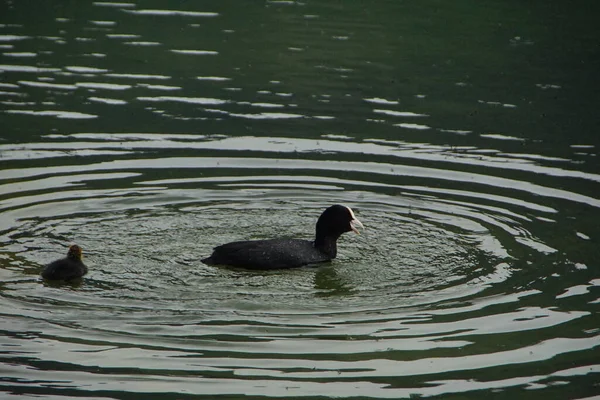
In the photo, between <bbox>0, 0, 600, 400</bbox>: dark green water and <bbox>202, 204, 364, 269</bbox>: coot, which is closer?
<bbox>0, 0, 600, 400</bbox>: dark green water

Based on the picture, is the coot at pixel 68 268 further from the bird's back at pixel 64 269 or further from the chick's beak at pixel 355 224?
the chick's beak at pixel 355 224

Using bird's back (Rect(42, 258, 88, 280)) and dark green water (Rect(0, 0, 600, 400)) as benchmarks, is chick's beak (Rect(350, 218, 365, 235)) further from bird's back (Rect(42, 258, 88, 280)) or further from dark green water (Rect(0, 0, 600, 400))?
bird's back (Rect(42, 258, 88, 280))

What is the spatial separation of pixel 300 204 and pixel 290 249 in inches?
110

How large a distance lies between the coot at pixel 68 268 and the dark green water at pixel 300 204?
0.17 meters

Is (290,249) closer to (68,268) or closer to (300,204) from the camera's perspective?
(300,204)

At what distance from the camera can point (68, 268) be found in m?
13.3

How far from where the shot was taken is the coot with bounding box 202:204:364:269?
555 inches

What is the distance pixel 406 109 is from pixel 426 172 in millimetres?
4441

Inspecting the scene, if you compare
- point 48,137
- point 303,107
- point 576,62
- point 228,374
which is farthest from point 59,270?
point 576,62

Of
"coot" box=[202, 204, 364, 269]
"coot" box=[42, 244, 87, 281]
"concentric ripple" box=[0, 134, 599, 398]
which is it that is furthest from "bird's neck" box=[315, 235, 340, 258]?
"coot" box=[42, 244, 87, 281]

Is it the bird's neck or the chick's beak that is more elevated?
the chick's beak

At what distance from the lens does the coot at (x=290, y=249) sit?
14.1 meters

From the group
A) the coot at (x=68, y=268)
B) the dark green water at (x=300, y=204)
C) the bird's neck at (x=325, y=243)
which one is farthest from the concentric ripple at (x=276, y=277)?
the bird's neck at (x=325, y=243)

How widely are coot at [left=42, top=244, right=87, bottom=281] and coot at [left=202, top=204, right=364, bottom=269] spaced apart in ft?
5.39
